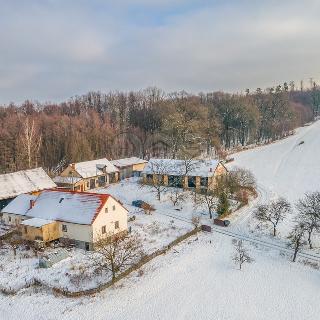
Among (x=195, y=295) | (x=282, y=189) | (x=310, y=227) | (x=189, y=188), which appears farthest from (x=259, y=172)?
(x=195, y=295)

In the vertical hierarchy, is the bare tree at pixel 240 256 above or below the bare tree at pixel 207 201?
below

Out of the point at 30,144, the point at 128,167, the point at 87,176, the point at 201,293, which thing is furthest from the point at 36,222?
the point at 30,144

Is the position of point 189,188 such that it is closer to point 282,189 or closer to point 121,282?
point 282,189

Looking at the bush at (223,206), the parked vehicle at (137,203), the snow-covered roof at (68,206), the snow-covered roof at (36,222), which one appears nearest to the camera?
the snow-covered roof at (36,222)

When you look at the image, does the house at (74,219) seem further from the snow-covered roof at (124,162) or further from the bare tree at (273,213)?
the snow-covered roof at (124,162)

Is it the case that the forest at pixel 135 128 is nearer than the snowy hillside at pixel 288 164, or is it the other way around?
the snowy hillside at pixel 288 164

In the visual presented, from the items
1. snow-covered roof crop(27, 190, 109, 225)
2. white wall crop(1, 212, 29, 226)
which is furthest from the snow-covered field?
white wall crop(1, 212, 29, 226)

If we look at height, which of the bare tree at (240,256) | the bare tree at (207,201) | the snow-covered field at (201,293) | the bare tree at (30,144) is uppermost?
the bare tree at (30,144)

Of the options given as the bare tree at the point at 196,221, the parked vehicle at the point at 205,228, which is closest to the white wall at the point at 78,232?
the bare tree at the point at 196,221
